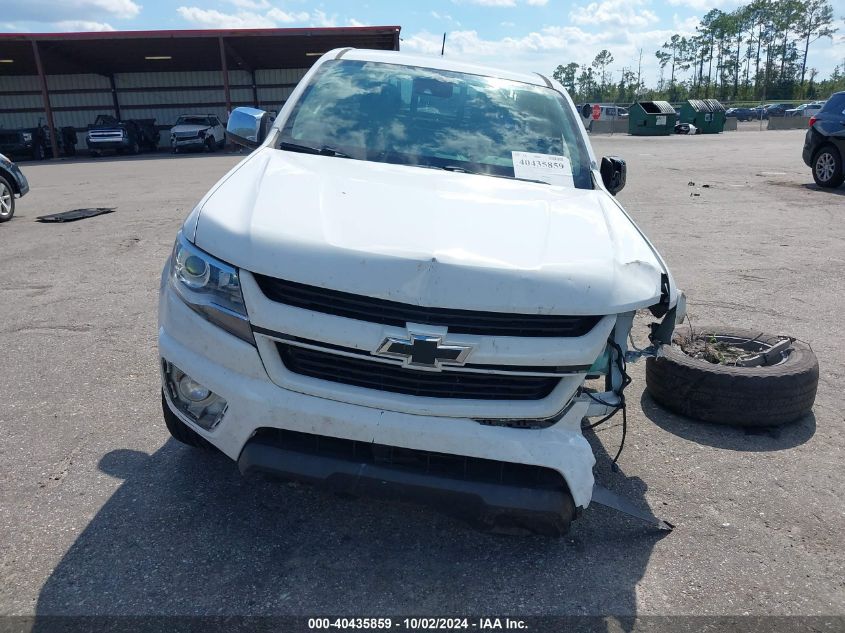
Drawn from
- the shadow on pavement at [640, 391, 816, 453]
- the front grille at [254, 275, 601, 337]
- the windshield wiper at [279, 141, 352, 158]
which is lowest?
the shadow on pavement at [640, 391, 816, 453]

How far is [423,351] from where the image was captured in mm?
2201

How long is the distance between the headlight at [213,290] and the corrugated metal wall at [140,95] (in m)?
34.0

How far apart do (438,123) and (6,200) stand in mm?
9063

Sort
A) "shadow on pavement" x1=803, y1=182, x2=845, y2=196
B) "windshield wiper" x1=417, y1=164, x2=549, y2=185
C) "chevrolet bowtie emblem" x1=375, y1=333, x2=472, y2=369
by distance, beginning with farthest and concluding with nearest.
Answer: "shadow on pavement" x1=803, y1=182, x2=845, y2=196 → "windshield wiper" x1=417, y1=164, x2=549, y2=185 → "chevrolet bowtie emblem" x1=375, y1=333, x2=472, y2=369

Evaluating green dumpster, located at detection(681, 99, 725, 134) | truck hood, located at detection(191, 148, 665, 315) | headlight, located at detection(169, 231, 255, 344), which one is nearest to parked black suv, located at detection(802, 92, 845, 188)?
truck hood, located at detection(191, 148, 665, 315)

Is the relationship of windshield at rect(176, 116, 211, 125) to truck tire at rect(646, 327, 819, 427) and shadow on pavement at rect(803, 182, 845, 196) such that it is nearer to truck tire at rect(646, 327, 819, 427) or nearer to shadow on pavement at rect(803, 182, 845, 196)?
shadow on pavement at rect(803, 182, 845, 196)

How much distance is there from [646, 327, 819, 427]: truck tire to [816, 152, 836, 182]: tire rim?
11.3 metres

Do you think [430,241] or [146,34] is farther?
[146,34]

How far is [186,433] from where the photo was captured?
2691mm

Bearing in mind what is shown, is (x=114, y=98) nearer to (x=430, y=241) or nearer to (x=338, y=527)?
(x=338, y=527)

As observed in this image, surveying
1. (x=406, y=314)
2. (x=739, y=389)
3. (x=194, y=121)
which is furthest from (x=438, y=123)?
(x=194, y=121)

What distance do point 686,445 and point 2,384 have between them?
3.94m

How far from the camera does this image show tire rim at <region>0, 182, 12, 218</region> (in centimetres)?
998

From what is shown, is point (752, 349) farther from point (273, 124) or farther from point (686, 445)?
point (273, 124)
